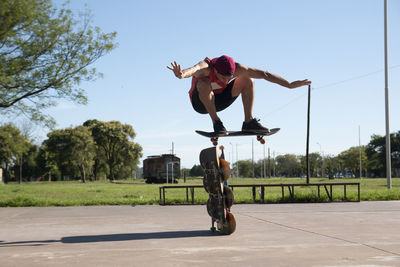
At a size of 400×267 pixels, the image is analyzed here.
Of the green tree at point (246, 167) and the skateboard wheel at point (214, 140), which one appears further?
the green tree at point (246, 167)

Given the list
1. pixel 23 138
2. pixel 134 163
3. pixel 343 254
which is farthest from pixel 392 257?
pixel 134 163

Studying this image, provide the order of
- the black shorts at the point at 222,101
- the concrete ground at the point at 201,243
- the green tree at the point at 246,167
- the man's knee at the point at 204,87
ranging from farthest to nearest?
the green tree at the point at 246,167 → the black shorts at the point at 222,101 → the man's knee at the point at 204,87 → the concrete ground at the point at 201,243

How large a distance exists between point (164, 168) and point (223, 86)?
156 feet

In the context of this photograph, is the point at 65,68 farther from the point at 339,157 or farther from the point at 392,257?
the point at 339,157

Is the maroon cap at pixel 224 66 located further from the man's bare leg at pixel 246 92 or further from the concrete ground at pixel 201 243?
the concrete ground at pixel 201 243

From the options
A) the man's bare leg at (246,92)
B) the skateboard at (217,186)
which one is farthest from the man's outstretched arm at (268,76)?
the skateboard at (217,186)

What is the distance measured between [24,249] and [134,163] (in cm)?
6508

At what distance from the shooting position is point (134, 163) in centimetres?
6950

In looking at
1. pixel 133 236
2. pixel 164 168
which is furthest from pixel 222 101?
pixel 164 168

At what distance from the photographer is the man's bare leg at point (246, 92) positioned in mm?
6906

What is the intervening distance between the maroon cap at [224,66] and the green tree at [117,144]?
6396cm

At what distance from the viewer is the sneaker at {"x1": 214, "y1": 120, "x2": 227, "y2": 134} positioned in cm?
659

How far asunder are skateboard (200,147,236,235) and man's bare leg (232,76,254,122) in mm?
925

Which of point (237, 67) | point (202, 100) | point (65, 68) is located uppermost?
point (65, 68)
